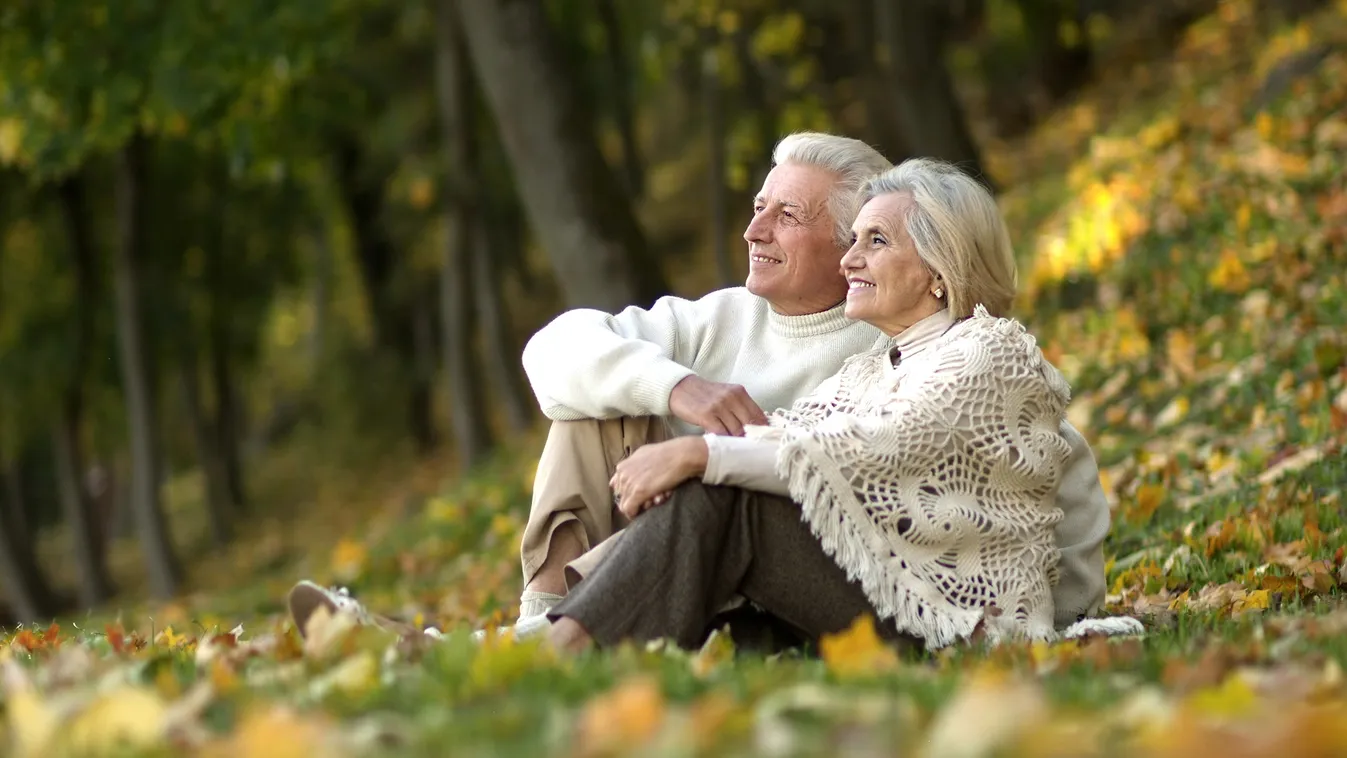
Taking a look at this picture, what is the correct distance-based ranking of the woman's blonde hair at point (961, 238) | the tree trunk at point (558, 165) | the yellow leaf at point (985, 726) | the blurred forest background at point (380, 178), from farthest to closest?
the blurred forest background at point (380, 178)
the tree trunk at point (558, 165)
the woman's blonde hair at point (961, 238)
the yellow leaf at point (985, 726)

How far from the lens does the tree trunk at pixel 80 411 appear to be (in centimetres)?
1698

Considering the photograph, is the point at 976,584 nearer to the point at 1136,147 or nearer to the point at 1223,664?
the point at 1223,664

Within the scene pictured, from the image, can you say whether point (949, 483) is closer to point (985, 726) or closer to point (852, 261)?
point (852, 261)

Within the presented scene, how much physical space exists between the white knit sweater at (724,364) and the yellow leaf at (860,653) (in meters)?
1.32

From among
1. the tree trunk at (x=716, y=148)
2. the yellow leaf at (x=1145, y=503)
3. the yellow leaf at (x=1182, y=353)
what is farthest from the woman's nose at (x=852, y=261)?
the tree trunk at (x=716, y=148)

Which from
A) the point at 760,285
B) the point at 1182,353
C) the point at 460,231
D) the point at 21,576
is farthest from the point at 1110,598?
the point at 21,576

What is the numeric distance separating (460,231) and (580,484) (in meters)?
10.6

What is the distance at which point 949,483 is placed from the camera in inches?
160

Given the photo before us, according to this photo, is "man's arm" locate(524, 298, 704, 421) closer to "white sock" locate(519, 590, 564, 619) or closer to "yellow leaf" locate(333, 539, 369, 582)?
"white sock" locate(519, 590, 564, 619)

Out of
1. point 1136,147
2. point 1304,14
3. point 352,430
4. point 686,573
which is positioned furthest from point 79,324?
point 686,573

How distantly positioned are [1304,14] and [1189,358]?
7814 mm

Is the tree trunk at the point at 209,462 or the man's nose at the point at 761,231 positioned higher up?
the man's nose at the point at 761,231

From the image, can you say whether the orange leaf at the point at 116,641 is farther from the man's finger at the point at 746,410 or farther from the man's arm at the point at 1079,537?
the man's arm at the point at 1079,537

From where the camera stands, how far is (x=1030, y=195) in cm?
1420
